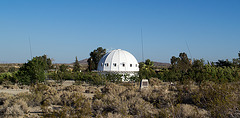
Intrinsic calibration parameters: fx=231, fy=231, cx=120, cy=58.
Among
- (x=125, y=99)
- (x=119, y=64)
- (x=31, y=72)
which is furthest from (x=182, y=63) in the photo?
(x=125, y=99)

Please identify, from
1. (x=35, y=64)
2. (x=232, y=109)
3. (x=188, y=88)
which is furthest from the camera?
(x=35, y=64)

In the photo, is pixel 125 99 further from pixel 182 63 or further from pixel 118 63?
pixel 182 63

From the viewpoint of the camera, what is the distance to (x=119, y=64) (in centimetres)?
4038

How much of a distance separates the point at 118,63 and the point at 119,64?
0.26 meters

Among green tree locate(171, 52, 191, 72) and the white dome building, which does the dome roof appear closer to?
the white dome building

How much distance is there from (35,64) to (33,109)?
14.7m

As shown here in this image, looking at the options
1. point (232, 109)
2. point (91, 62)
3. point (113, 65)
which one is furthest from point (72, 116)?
point (91, 62)

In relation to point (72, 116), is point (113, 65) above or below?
above

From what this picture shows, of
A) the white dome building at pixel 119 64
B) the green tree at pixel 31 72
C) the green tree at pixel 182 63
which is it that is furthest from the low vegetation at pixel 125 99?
the green tree at pixel 182 63

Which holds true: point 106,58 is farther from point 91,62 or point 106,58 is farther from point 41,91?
point 41,91

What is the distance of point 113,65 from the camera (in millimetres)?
40500

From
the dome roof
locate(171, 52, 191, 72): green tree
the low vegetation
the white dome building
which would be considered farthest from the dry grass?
locate(171, 52, 191, 72): green tree

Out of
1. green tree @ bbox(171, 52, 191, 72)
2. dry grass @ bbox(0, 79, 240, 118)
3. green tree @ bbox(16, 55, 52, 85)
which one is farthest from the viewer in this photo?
green tree @ bbox(171, 52, 191, 72)

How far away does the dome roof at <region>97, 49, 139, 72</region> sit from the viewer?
132 ft
